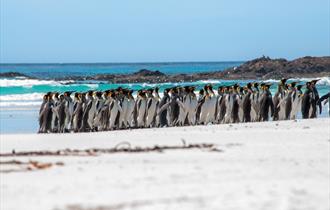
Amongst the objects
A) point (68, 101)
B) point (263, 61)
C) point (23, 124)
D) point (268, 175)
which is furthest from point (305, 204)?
point (263, 61)

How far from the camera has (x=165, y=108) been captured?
19797 mm

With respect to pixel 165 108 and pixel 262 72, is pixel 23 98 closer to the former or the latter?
pixel 165 108

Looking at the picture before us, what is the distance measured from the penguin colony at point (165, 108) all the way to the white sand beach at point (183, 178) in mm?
6688

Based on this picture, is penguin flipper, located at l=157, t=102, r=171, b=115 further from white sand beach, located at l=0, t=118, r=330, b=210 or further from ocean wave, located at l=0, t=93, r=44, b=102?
ocean wave, located at l=0, t=93, r=44, b=102

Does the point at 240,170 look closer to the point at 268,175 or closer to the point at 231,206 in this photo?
the point at 268,175

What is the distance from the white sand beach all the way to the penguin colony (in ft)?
21.9

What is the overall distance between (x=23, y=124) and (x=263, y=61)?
1963 inches

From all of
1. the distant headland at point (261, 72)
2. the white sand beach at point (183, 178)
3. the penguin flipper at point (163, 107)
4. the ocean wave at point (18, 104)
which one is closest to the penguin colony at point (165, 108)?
the penguin flipper at point (163, 107)

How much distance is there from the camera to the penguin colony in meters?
19.3

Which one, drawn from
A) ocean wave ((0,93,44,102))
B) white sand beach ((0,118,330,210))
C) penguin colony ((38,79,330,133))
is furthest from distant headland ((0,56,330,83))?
white sand beach ((0,118,330,210))

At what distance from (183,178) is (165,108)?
450 inches

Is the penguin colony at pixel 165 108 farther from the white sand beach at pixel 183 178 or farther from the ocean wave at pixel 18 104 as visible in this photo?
the ocean wave at pixel 18 104

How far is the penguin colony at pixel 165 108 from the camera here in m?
19.3

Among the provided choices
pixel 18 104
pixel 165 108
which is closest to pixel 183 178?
pixel 165 108
